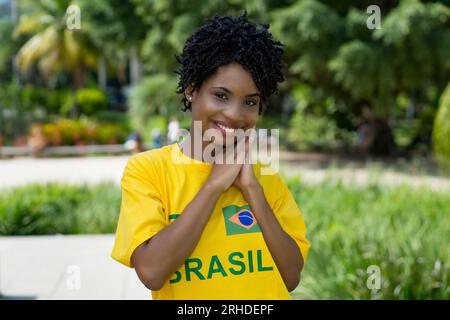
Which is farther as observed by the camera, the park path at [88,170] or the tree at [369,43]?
the park path at [88,170]

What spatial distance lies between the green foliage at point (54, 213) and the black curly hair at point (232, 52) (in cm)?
536

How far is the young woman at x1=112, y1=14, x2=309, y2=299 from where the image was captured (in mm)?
1573

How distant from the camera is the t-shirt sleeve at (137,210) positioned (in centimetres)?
158

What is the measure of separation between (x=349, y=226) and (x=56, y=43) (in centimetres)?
2471

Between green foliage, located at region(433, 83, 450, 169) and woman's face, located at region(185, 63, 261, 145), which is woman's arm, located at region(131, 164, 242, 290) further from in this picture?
green foliage, located at region(433, 83, 450, 169)

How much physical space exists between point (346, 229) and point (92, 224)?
124 inches

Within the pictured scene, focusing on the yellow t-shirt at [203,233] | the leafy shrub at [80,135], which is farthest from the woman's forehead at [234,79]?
the leafy shrub at [80,135]

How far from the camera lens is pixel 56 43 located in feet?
90.3

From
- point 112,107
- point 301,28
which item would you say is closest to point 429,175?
point 301,28

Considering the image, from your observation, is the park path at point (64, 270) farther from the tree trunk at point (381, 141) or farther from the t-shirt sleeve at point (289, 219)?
the tree trunk at point (381, 141)

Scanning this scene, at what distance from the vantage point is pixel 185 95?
5.93 feet

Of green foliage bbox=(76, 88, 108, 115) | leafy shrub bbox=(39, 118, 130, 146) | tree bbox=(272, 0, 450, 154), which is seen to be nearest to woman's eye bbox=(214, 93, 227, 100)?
tree bbox=(272, 0, 450, 154)

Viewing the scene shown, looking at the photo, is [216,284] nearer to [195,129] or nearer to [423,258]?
[195,129]

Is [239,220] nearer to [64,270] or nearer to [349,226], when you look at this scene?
[64,270]
